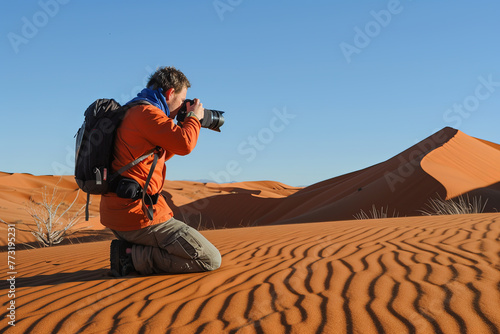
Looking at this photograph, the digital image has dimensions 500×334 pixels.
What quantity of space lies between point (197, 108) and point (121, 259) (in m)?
1.38

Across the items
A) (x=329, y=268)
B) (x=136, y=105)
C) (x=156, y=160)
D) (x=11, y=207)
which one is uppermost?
(x=11, y=207)

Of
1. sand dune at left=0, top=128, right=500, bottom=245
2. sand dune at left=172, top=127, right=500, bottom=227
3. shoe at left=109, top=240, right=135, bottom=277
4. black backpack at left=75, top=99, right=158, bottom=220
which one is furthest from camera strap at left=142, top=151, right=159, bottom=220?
sand dune at left=172, top=127, right=500, bottom=227

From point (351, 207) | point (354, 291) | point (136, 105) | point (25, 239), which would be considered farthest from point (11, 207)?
point (354, 291)

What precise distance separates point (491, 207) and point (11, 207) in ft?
51.7

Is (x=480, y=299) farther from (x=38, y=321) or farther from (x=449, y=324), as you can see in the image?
(x=38, y=321)

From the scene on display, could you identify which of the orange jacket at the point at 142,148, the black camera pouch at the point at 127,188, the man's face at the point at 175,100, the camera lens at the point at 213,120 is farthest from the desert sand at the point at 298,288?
the man's face at the point at 175,100

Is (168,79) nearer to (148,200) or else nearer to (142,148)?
(142,148)

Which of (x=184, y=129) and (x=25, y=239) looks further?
(x=25, y=239)

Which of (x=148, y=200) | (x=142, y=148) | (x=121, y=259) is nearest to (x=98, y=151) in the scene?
(x=142, y=148)

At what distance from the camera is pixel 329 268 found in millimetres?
3508

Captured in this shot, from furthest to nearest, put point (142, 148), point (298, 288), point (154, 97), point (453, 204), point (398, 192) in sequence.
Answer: point (398, 192)
point (453, 204)
point (154, 97)
point (142, 148)
point (298, 288)

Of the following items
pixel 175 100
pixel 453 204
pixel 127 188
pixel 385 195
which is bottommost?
pixel 453 204

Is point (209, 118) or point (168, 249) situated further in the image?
point (209, 118)

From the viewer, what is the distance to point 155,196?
3.54 m
